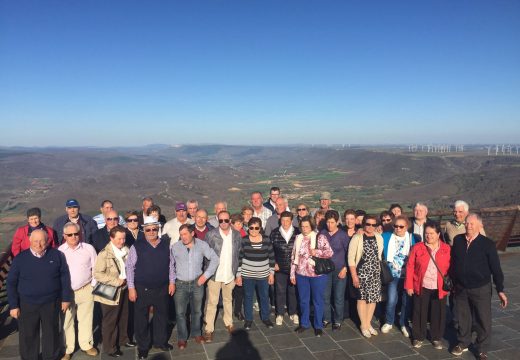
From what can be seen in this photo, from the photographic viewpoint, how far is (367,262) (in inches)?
188

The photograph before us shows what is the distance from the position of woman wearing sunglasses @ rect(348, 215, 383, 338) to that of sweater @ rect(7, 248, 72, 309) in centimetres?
385

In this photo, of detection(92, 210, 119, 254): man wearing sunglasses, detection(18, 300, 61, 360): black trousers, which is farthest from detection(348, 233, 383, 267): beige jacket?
detection(18, 300, 61, 360): black trousers

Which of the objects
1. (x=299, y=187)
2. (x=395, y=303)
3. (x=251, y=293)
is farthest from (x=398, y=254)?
(x=299, y=187)

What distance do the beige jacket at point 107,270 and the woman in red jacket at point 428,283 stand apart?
390cm

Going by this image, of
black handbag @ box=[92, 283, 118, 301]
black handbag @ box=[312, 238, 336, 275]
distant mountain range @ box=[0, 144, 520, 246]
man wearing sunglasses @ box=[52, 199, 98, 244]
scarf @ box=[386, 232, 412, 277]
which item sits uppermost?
man wearing sunglasses @ box=[52, 199, 98, 244]

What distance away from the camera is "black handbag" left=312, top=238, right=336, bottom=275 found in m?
4.85

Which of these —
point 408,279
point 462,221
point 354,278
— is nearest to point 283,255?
point 354,278

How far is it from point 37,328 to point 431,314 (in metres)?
5.04

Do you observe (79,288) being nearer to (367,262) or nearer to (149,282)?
(149,282)

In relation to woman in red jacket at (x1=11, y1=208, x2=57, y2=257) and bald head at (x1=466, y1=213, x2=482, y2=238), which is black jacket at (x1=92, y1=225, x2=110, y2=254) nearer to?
woman in red jacket at (x1=11, y1=208, x2=57, y2=257)

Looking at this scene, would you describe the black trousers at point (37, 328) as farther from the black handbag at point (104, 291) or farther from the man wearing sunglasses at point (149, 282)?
the man wearing sunglasses at point (149, 282)

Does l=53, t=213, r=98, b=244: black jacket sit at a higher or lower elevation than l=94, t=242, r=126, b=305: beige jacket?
higher

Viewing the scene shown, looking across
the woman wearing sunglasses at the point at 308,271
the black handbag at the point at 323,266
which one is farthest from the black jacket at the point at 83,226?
the black handbag at the point at 323,266

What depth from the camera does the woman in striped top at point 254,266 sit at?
16.5 ft
